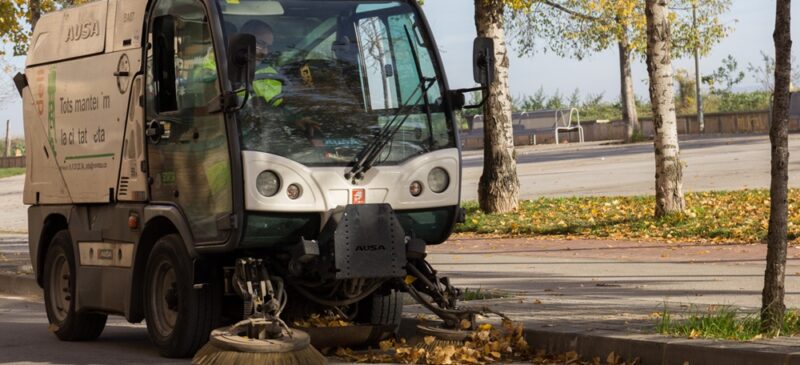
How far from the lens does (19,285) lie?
16.0m

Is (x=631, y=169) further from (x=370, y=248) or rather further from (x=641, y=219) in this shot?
(x=370, y=248)

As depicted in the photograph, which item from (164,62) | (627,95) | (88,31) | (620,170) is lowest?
(620,170)

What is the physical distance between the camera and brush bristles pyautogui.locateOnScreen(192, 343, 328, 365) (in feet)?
27.3

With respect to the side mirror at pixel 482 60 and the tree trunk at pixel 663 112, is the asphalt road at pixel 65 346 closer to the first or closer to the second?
the side mirror at pixel 482 60

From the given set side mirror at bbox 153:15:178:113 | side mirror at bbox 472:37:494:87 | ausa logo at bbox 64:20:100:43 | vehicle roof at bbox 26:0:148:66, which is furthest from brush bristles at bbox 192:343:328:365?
ausa logo at bbox 64:20:100:43

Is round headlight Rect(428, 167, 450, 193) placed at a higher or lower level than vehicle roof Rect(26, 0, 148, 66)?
lower

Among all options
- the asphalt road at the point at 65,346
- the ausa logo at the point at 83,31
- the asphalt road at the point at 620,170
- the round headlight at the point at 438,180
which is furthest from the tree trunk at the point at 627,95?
the round headlight at the point at 438,180

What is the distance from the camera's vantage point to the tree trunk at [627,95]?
47.7m

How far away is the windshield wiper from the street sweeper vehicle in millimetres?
12

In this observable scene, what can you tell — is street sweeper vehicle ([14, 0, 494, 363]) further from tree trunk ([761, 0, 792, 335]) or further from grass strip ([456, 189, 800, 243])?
grass strip ([456, 189, 800, 243])

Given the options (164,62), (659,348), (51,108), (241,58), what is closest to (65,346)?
(51,108)

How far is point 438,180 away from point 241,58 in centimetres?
170

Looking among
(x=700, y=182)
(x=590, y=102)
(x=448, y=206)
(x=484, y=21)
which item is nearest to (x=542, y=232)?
(x=484, y=21)

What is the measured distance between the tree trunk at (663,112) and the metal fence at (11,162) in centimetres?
5046
